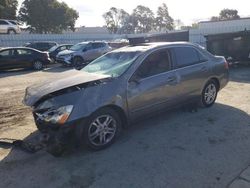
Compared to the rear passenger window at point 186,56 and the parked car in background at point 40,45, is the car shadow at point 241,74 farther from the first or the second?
the parked car in background at point 40,45

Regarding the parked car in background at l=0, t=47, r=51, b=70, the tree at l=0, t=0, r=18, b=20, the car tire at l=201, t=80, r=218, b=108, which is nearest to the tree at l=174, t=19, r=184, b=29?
the tree at l=0, t=0, r=18, b=20

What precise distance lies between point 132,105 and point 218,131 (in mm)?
1659

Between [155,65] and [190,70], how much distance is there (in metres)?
0.95

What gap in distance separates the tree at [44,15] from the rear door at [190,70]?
47.9 m

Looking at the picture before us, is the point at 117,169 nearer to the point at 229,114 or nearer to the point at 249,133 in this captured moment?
the point at 249,133

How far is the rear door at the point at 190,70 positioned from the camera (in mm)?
5941

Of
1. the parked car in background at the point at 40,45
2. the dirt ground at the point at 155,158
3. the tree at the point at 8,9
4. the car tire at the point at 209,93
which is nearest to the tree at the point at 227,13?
the tree at the point at 8,9

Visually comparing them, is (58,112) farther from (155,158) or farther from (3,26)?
(3,26)

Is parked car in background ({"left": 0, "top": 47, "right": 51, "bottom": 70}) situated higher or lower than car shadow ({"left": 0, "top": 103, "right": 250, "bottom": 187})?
higher

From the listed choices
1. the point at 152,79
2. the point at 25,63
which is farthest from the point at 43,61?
the point at 152,79

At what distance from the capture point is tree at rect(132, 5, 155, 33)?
86812 mm

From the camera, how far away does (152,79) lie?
5348mm

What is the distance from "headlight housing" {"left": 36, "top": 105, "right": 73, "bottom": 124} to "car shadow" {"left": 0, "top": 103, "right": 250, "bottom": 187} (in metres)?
0.62

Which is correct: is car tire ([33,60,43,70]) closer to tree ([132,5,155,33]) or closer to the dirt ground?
the dirt ground
